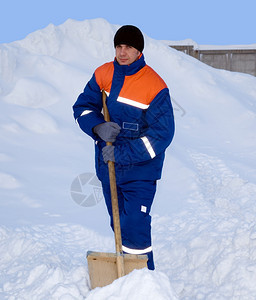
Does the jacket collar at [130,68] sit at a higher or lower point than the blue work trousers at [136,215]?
higher

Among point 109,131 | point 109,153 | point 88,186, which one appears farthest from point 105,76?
point 88,186

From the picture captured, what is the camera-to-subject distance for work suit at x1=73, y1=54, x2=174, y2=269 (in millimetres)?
2830

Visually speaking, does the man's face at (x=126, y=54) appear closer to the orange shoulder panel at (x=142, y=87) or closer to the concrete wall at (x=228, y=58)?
the orange shoulder panel at (x=142, y=87)

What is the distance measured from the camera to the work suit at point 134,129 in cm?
283

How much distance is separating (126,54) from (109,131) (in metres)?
0.54

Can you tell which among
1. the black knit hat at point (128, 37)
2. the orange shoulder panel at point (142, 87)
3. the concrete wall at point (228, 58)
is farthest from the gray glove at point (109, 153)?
the concrete wall at point (228, 58)

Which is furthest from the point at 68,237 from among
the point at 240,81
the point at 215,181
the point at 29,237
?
the point at 240,81

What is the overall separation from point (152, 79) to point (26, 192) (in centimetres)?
306

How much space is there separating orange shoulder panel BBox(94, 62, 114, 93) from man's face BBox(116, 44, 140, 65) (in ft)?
0.45

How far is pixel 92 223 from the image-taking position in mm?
4609

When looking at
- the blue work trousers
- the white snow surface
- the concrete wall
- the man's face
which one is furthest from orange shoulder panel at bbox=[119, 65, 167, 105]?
the concrete wall

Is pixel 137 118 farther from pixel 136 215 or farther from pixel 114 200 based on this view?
pixel 136 215

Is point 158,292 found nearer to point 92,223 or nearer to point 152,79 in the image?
point 152,79

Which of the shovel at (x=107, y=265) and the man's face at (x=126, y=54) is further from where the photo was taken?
the man's face at (x=126, y=54)
